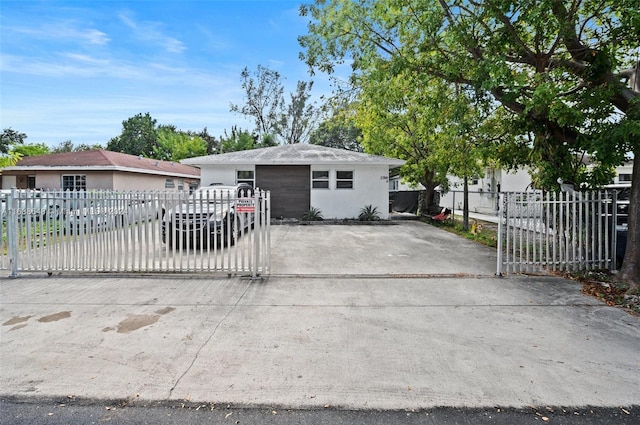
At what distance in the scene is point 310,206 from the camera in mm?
16734

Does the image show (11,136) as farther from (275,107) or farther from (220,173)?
(220,173)

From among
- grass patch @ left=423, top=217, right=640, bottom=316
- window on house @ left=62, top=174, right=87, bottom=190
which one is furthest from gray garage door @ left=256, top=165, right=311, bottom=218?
grass patch @ left=423, top=217, right=640, bottom=316

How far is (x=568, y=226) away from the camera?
22.8ft

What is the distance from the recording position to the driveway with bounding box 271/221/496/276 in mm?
7381

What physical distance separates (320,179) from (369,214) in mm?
2896

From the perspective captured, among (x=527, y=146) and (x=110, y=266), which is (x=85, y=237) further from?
(x=527, y=146)

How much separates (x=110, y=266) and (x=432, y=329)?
6.04 metres

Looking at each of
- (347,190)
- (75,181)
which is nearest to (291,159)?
(347,190)

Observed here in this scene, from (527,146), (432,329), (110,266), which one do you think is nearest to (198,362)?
(432,329)

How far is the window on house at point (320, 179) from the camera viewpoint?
55.0ft

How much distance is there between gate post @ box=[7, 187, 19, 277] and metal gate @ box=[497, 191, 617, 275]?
9.32 metres

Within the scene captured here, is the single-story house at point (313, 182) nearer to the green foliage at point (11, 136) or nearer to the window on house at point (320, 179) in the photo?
the window on house at point (320, 179)

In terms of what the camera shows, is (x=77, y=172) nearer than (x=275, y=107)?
Yes

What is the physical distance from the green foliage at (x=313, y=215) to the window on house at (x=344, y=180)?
1.56 meters
